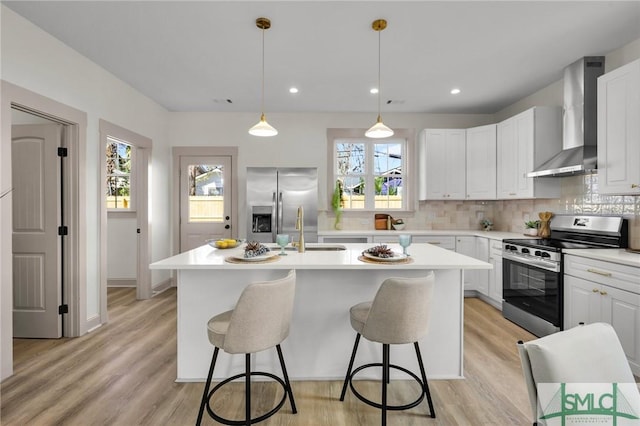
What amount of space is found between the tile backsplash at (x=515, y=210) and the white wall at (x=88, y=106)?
2.45m

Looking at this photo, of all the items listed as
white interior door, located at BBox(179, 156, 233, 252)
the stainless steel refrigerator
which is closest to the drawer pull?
the stainless steel refrigerator

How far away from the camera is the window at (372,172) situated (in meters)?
4.97

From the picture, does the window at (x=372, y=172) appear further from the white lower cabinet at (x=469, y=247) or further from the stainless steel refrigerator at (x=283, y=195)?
the white lower cabinet at (x=469, y=247)

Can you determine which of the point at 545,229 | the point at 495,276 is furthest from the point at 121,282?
the point at 545,229

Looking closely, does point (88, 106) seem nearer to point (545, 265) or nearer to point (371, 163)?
point (371, 163)

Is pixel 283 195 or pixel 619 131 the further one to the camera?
pixel 283 195

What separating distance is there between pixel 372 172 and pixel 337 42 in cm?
250

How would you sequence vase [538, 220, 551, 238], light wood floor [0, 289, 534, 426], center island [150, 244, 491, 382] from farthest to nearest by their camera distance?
vase [538, 220, 551, 238] → center island [150, 244, 491, 382] → light wood floor [0, 289, 534, 426]

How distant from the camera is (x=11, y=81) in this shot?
234cm

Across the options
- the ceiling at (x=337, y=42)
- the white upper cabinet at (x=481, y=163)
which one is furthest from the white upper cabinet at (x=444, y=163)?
the ceiling at (x=337, y=42)

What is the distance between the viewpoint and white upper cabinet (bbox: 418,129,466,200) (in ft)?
14.9

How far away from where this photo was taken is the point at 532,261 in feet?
10.2

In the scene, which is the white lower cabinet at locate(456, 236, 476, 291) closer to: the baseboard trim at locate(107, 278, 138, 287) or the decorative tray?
the decorative tray

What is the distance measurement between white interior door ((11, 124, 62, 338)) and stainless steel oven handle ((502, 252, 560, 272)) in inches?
181
